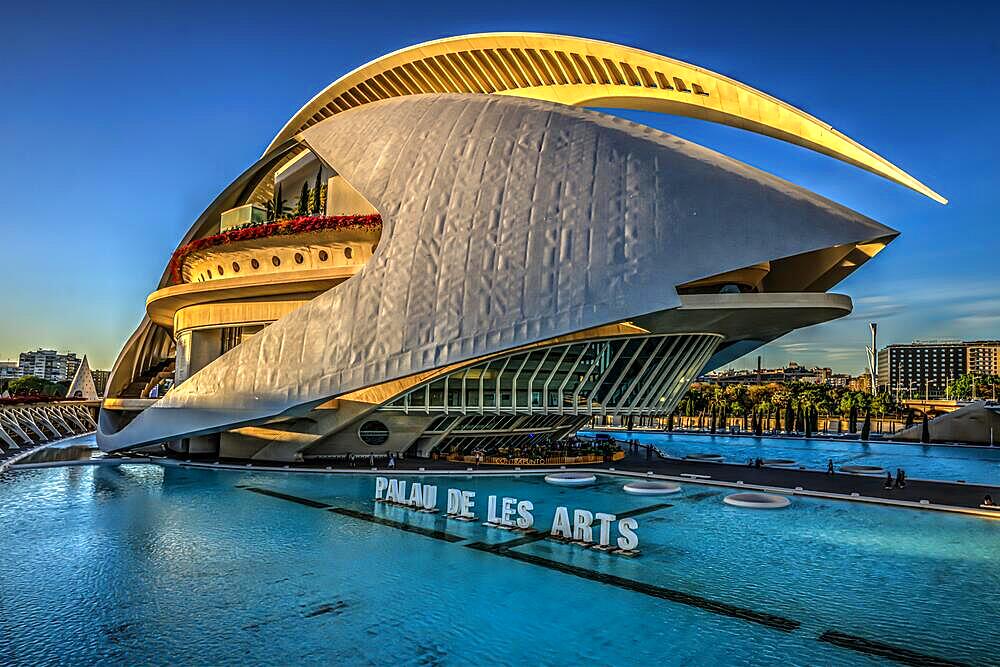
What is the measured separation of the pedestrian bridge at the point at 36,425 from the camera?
99.6ft

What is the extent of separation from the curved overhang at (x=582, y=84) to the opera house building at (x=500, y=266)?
0.33 feet

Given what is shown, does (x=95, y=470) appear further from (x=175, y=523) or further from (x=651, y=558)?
(x=651, y=558)

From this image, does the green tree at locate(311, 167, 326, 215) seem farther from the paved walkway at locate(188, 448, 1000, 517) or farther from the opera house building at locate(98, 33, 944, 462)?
the paved walkway at locate(188, 448, 1000, 517)

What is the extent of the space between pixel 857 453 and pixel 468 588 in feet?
104

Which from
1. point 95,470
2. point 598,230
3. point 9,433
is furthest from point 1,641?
point 9,433

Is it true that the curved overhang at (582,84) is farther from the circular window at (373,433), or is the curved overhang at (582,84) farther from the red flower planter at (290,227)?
the circular window at (373,433)

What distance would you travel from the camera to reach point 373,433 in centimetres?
2781

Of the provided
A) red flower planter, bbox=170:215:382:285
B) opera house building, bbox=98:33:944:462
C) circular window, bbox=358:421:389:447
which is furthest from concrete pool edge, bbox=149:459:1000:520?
red flower planter, bbox=170:215:382:285

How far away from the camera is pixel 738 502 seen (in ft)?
61.8

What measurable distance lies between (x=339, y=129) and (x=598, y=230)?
12383 mm

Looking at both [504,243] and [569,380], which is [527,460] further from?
[504,243]

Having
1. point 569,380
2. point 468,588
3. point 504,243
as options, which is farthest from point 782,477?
point 468,588

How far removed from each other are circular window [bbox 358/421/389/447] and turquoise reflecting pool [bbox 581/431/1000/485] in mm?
14876

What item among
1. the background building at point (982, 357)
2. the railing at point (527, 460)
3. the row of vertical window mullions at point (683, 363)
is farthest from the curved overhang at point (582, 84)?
the background building at point (982, 357)
